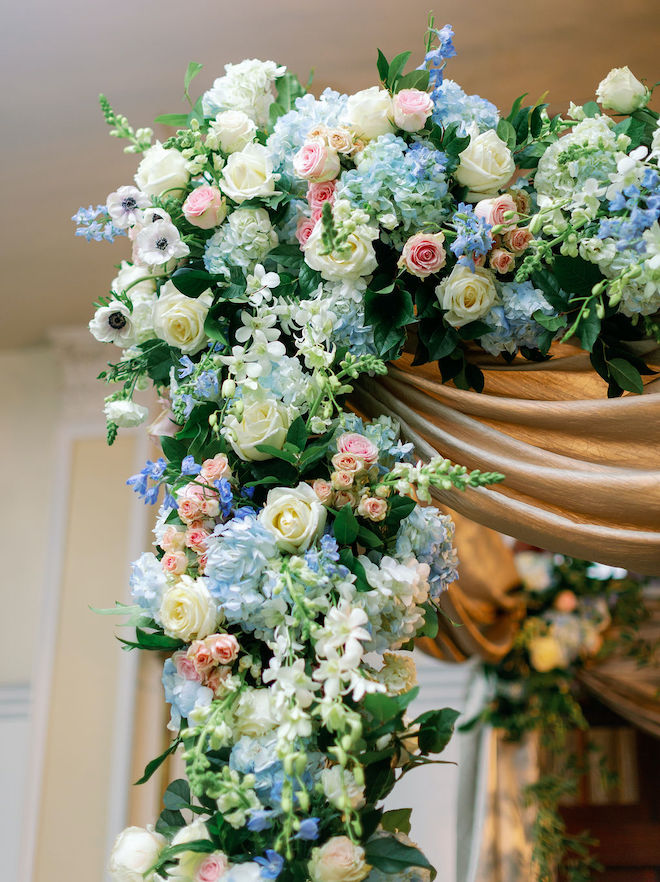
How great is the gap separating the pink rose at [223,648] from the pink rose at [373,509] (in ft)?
0.93

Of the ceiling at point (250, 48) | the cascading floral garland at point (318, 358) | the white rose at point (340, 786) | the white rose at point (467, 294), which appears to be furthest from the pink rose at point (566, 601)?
Answer: the white rose at point (340, 786)

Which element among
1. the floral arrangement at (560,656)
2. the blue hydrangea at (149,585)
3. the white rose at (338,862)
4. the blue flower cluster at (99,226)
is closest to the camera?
the white rose at (338,862)

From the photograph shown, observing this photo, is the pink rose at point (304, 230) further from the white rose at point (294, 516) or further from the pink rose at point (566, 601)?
the pink rose at point (566, 601)

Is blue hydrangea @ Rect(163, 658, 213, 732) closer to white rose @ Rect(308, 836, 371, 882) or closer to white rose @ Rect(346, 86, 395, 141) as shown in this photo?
white rose @ Rect(308, 836, 371, 882)

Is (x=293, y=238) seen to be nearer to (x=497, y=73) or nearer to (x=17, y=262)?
(x=497, y=73)

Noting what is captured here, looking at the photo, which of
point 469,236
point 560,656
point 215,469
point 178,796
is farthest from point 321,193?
point 560,656

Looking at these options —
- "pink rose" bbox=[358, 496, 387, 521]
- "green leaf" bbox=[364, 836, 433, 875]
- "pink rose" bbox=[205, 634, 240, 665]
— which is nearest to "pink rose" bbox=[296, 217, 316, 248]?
"pink rose" bbox=[358, 496, 387, 521]

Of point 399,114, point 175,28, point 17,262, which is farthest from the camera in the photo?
point 17,262

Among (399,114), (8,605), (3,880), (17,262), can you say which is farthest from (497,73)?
(3,880)

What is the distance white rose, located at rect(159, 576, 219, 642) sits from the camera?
141cm

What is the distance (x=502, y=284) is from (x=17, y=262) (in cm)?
265

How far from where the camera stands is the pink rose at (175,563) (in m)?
1.49

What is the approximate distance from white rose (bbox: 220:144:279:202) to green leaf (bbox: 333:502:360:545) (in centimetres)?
59

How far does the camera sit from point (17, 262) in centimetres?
375
